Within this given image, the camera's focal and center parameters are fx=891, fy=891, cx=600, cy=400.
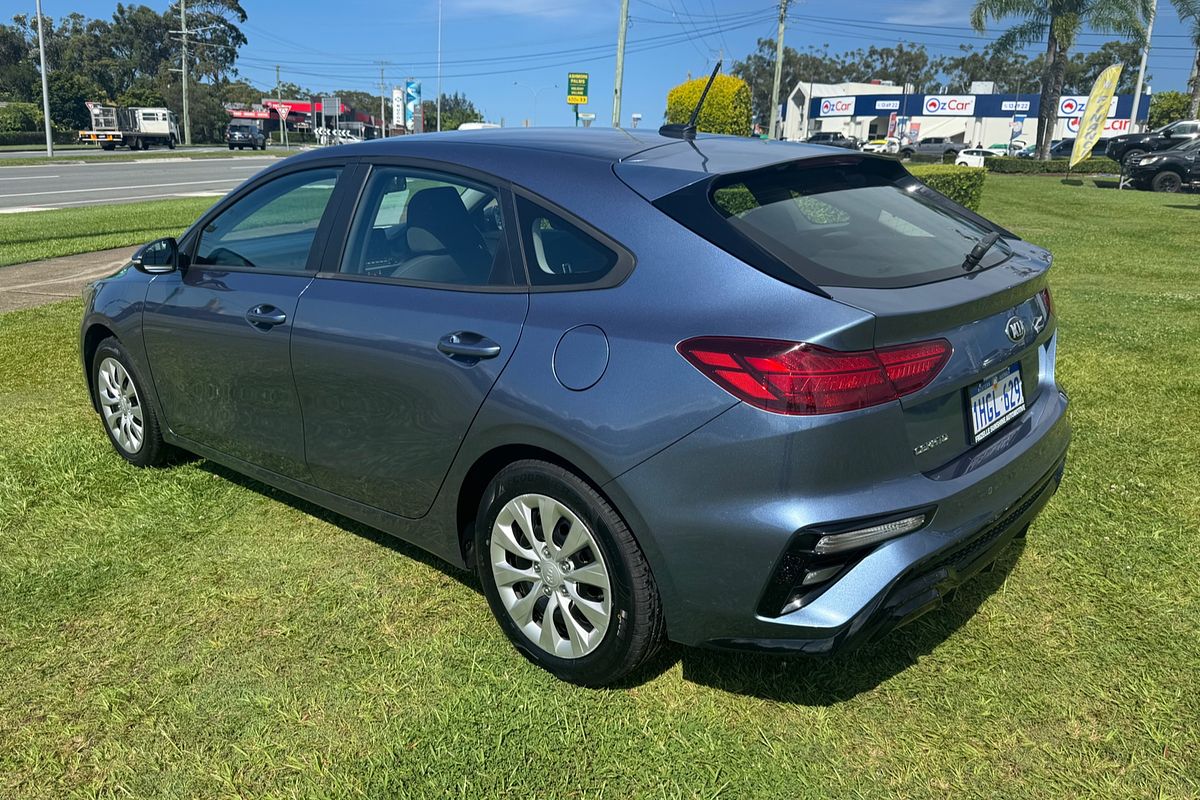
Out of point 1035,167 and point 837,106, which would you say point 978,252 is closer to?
point 1035,167

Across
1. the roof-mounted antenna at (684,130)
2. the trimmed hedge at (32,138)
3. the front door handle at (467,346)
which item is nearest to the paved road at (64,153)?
the trimmed hedge at (32,138)

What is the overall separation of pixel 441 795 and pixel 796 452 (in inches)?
51.3

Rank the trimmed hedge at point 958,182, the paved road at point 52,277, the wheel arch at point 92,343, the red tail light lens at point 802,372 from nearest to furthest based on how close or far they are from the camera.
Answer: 1. the red tail light lens at point 802,372
2. the wheel arch at point 92,343
3. the paved road at point 52,277
4. the trimmed hedge at point 958,182

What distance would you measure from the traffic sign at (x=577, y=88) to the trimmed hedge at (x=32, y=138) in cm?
3251

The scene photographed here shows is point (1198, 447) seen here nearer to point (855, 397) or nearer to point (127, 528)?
point (855, 397)

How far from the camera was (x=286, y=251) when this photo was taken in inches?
142

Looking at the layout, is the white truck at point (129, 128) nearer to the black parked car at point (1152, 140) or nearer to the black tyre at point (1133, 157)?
the black parked car at point (1152, 140)

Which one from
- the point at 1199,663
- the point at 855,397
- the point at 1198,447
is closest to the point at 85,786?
the point at 855,397

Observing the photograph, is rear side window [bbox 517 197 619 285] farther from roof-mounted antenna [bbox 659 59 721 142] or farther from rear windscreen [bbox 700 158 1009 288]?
roof-mounted antenna [bbox 659 59 721 142]

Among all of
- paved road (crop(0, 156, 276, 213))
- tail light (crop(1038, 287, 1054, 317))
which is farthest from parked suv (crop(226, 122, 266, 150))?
tail light (crop(1038, 287, 1054, 317))

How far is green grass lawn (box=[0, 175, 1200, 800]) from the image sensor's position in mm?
2441

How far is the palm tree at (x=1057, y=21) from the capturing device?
3228 centimetres

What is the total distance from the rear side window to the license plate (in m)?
1.11

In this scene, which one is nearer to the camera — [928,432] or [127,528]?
[928,432]
